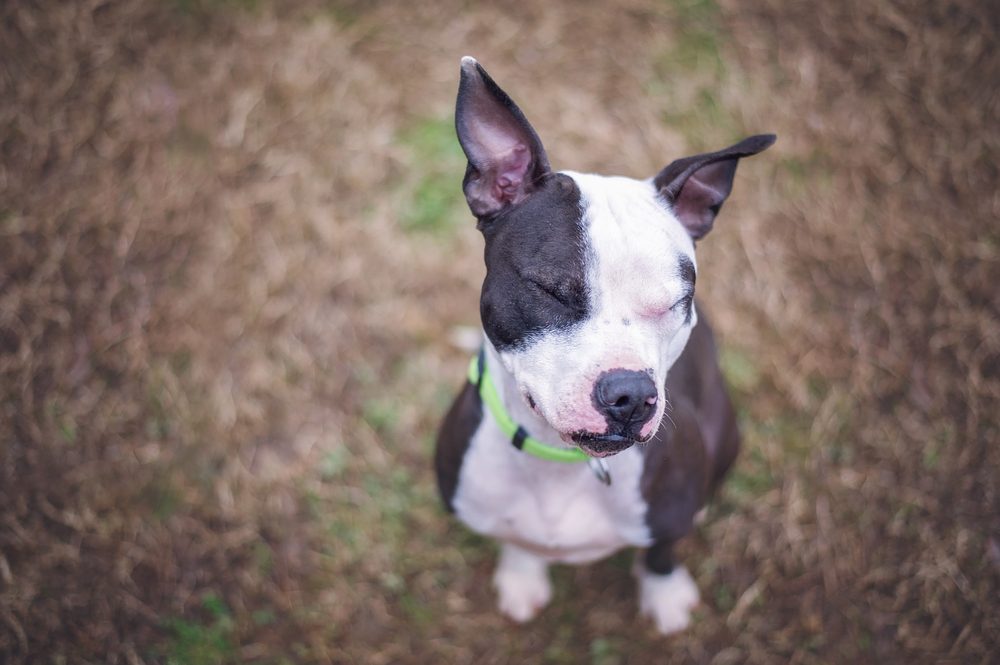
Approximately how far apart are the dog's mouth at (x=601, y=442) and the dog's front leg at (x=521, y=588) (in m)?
1.55

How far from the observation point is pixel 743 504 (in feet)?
12.9

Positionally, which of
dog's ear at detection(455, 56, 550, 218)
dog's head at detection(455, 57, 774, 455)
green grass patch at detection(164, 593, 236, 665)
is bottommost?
green grass patch at detection(164, 593, 236, 665)

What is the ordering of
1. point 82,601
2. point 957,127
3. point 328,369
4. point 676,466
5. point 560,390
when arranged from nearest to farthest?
point 560,390
point 676,466
point 82,601
point 328,369
point 957,127

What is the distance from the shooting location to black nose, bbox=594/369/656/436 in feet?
6.70

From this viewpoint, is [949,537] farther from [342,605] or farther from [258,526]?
[258,526]

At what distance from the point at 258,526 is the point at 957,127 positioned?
4811 millimetres

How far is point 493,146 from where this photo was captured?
235cm

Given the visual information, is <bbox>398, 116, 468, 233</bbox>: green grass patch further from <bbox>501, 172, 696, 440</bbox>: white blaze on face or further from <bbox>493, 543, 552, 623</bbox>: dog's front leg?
<bbox>501, 172, 696, 440</bbox>: white blaze on face

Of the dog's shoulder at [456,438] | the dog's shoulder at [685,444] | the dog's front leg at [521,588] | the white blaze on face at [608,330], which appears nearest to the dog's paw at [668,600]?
the dog's front leg at [521,588]

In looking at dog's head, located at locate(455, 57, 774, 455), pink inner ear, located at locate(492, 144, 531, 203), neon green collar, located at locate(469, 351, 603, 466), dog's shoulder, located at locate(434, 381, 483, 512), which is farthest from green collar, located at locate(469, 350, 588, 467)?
pink inner ear, located at locate(492, 144, 531, 203)

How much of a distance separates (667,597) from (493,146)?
7.86 feet

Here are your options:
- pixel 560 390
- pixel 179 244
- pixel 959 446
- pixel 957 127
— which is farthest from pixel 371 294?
pixel 957 127

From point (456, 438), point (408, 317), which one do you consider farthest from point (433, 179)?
point (456, 438)

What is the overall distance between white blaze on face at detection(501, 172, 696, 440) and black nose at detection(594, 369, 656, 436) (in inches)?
0.8
